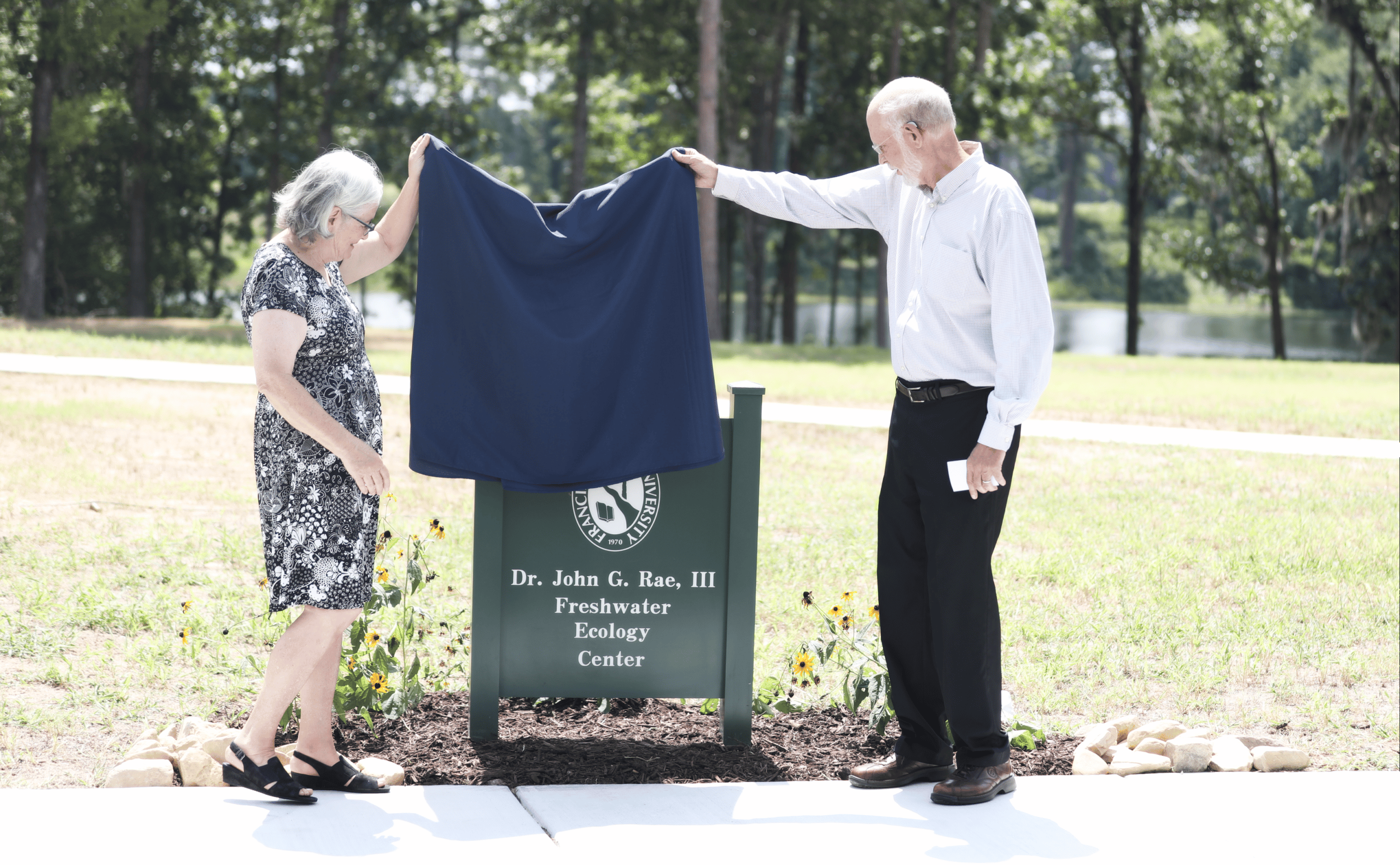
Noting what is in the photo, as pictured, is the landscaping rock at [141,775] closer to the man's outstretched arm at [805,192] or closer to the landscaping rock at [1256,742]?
the man's outstretched arm at [805,192]

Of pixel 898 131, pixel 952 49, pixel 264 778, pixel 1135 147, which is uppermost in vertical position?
pixel 952 49

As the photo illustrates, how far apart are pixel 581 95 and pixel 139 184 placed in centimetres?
1081

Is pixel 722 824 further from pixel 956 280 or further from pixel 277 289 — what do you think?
pixel 277 289

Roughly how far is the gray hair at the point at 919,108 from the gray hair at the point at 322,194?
4.94 feet

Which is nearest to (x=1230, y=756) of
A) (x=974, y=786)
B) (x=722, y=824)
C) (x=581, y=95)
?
(x=974, y=786)

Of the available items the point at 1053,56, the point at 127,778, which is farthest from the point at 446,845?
the point at 1053,56

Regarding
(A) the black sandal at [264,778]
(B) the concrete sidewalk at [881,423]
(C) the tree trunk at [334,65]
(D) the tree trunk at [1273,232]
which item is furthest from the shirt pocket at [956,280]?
(D) the tree trunk at [1273,232]

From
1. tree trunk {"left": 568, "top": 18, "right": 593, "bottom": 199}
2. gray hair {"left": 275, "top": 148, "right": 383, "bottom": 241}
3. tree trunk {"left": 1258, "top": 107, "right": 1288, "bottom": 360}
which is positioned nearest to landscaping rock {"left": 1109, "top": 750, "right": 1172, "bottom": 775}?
gray hair {"left": 275, "top": 148, "right": 383, "bottom": 241}

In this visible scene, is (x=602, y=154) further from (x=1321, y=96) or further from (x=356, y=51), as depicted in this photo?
(x=1321, y=96)

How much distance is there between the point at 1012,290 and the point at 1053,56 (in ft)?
108

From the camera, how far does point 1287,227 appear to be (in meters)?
37.4

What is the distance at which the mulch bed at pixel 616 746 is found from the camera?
4215mm

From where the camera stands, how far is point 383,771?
407 centimetres

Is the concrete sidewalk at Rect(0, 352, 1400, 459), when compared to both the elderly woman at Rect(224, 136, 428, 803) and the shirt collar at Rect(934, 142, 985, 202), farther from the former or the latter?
the elderly woman at Rect(224, 136, 428, 803)
